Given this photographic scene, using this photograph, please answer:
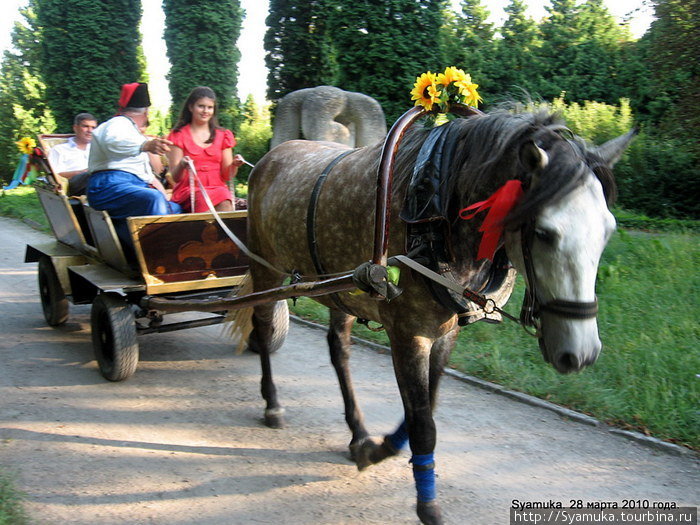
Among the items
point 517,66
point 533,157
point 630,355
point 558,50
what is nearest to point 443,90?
point 533,157

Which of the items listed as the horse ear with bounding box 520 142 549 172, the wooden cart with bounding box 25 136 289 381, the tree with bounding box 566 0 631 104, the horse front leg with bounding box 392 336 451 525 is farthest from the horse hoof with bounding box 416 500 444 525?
the tree with bounding box 566 0 631 104

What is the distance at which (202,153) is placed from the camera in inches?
200

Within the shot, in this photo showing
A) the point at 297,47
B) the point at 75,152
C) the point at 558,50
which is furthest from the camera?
the point at 558,50

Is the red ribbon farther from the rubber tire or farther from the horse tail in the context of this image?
the rubber tire

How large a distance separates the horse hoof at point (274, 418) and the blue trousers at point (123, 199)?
1.82 meters

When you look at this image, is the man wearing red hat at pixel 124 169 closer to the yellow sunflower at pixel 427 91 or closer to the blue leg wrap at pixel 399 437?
the yellow sunflower at pixel 427 91

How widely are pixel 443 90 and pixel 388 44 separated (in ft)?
25.1

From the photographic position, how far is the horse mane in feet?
7.00

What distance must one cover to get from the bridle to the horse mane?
0.38ft

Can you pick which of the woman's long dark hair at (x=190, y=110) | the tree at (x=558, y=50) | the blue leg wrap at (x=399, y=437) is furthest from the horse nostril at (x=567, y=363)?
the tree at (x=558, y=50)

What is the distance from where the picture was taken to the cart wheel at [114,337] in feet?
14.8

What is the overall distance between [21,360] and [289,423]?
2507 millimetres

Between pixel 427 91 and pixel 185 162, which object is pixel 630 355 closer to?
pixel 427 91

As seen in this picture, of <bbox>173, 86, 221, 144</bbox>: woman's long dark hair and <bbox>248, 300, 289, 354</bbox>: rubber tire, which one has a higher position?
<bbox>173, 86, 221, 144</bbox>: woman's long dark hair
